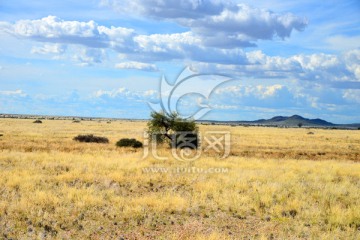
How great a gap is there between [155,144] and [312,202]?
2266cm

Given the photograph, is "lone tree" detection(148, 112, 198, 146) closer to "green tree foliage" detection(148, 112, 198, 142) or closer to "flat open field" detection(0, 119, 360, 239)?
"green tree foliage" detection(148, 112, 198, 142)

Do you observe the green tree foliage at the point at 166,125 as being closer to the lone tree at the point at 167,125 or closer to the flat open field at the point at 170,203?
the lone tree at the point at 167,125

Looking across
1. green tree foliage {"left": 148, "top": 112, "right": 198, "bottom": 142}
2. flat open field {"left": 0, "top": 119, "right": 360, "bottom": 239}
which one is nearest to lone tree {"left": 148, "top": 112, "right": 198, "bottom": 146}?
green tree foliage {"left": 148, "top": 112, "right": 198, "bottom": 142}

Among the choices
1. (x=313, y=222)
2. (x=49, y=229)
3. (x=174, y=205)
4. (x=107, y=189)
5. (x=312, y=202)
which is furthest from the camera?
(x=107, y=189)

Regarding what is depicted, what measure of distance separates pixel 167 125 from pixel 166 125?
127 mm

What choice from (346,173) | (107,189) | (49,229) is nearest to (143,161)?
(107,189)

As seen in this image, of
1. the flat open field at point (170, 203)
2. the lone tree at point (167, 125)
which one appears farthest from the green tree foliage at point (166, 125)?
the flat open field at point (170, 203)

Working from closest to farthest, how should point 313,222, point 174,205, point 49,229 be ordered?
1. point 49,229
2. point 313,222
3. point 174,205

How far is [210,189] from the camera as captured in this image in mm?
15203

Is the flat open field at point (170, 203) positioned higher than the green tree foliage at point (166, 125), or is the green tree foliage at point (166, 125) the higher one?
the green tree foliage at point (166, 125)

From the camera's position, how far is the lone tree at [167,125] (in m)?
34.5

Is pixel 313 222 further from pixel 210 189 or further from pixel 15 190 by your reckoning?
pixel 15 190

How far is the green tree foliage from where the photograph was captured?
34531 mm

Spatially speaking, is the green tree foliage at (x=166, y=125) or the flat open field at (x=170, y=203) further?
the green tree foliage at (x=166, y=125)
